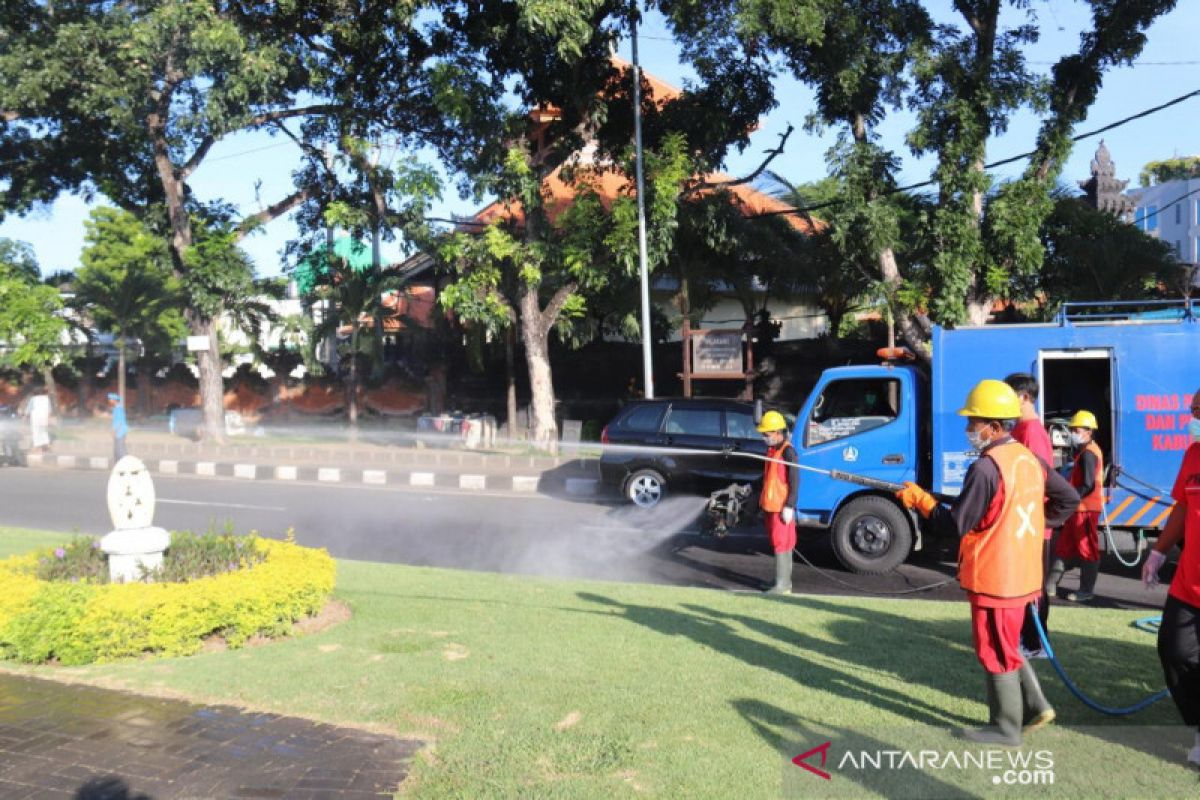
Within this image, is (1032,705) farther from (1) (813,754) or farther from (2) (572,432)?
(2) (572,432)

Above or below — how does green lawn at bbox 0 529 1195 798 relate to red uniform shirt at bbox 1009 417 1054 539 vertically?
below

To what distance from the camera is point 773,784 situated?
13.0 feet

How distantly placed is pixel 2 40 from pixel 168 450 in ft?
30.2

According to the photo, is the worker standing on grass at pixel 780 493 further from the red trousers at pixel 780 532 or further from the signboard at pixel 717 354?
the signboard at pixel 717 354

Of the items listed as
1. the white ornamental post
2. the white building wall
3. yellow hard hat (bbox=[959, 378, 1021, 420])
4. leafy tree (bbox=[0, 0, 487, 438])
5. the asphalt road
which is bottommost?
the asphalt road

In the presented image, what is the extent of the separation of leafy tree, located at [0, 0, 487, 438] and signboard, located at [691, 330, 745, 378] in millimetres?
6125

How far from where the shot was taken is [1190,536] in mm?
4203

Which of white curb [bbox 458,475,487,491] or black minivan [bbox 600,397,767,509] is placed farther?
white curb [bbox 458,475,487,491]

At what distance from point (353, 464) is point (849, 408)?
1317cm

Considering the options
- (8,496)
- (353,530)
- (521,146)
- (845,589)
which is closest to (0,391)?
(8,496)

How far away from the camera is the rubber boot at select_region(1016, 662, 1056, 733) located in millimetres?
4477

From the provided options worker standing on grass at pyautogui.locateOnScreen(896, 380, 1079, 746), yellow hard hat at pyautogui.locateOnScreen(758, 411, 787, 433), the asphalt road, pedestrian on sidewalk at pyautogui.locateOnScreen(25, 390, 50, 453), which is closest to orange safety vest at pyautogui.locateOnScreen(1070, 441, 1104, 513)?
the asphalt road

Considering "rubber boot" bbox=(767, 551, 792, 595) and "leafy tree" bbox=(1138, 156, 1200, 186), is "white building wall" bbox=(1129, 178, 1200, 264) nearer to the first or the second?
"leafy tree" bbox=(1138, 156, 1200, 186)

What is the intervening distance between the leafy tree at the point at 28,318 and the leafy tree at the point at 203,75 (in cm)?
514
